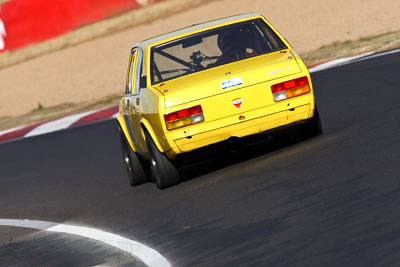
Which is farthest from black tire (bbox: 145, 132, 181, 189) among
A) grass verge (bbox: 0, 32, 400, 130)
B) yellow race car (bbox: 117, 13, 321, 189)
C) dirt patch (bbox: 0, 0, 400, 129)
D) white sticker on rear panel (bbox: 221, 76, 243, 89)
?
dirt patch (bbox: 0, 0, 400, 129)

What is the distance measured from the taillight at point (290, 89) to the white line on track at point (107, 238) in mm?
2020

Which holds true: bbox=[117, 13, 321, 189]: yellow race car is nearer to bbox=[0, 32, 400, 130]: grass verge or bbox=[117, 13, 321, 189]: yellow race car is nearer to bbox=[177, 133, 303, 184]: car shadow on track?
bbox=[177, 133, 303, 184]: car shadow on track

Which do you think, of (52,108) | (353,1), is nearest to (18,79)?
(52,108)

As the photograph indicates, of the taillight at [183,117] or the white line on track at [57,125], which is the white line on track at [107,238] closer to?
the taillight at [183,117]

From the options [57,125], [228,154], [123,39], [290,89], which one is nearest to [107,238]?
[290,89]

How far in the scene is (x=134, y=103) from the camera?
32.3 feet

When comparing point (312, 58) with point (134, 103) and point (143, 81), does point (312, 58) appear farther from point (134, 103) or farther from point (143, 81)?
point (143, 81)

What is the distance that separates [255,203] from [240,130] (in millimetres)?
1470

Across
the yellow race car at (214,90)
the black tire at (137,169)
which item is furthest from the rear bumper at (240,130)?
the black tire at (137,169)

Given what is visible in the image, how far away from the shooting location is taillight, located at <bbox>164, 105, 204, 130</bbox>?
8.79 m

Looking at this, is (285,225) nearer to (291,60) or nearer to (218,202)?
(218,202)

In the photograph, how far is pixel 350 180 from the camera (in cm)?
743

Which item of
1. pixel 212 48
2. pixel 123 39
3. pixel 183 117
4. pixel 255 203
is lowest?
pixel 123 39

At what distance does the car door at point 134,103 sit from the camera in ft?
32.1
